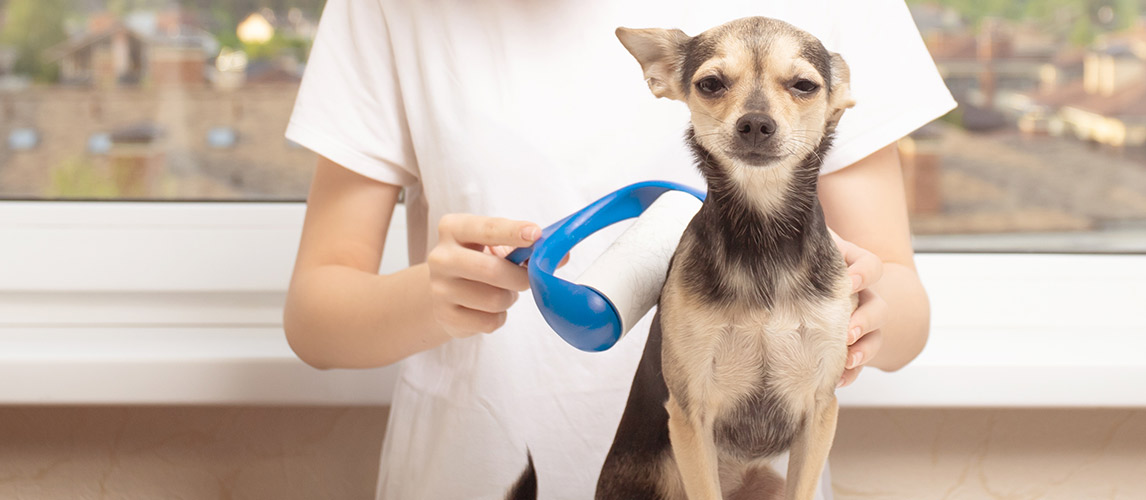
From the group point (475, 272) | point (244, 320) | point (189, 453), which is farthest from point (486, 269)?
point (189, 453)

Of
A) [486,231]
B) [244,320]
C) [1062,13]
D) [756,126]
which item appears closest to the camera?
[756,126]

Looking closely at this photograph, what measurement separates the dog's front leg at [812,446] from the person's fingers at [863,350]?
3 cm

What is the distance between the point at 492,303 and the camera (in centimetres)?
57

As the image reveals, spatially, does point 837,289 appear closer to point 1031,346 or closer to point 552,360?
point 552,360

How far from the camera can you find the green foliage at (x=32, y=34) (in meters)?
1.23

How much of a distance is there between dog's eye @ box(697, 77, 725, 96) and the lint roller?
0.09 meters

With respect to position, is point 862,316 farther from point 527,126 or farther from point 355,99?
point 355,99

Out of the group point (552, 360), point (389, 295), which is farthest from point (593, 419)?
point (389, 295)

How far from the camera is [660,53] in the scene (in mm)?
438

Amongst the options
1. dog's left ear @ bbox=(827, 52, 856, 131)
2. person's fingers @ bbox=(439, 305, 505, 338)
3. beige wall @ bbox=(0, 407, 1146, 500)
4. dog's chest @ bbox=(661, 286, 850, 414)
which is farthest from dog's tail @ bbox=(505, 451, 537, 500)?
beige wall @ bbox=(0, 407, 1146, 500)

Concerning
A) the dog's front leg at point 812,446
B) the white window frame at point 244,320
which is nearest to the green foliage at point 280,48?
the white window frame at point 244,320

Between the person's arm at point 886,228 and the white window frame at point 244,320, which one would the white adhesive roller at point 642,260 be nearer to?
the person's arm at point 886,228

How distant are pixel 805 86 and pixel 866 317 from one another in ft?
0.43

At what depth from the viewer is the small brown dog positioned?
407 mm
